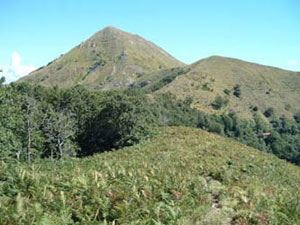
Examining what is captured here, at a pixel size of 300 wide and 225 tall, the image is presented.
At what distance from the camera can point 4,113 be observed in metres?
29.0

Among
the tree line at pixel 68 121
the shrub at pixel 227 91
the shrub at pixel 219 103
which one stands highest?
the shrub at pixel 227 91

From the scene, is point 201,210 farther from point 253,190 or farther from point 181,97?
point 181,97

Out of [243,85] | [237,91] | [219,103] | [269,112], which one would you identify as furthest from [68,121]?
[243,85]

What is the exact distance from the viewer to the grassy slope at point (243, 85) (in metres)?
A: 140

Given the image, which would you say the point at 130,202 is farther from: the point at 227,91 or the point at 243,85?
the point at 243,85

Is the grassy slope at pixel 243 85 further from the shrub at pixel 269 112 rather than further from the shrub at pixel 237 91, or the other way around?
the shrub at pixel 269 112

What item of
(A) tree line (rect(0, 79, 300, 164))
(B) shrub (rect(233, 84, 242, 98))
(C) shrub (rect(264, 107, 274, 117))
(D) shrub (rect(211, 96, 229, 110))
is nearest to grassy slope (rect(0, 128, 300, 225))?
(A) tree line (rect(0, 79, 300, 164))

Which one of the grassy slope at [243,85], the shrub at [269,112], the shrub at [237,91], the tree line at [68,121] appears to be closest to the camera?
the tree line at [68,121]

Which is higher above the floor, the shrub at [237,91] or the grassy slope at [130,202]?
the shrub at [237,91]

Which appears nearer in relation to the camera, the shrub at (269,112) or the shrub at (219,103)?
the shrub at (219,103)

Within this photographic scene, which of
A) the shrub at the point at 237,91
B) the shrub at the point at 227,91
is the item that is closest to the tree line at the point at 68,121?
the shrub at the point at 227,91

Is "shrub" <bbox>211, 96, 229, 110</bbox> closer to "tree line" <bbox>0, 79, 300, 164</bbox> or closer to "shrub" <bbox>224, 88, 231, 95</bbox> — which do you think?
"shrub" <bbox>224, 88, 231, 95</bbox>

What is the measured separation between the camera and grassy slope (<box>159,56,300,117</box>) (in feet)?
458

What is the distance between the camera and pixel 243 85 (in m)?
160
